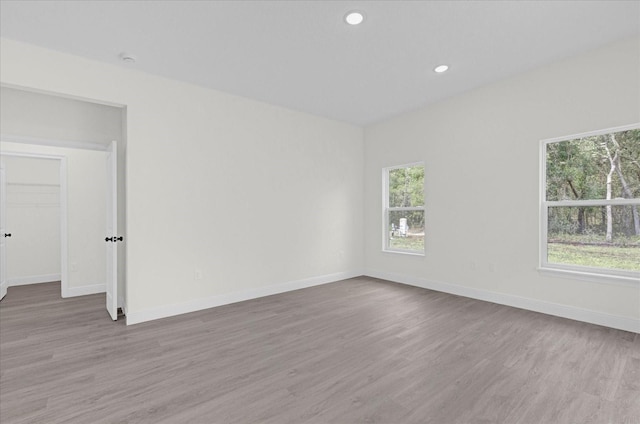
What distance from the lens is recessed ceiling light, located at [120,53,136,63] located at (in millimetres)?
3125

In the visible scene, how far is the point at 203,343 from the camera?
2846mm

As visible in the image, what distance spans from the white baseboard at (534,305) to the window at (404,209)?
Result: 530mm

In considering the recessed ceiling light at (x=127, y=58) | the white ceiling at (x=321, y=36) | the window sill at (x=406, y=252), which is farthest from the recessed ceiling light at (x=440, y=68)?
the recessed ceiling light at (x=127, y=58)

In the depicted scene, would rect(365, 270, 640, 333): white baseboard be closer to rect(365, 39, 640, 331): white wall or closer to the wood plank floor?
rect(365, 39, 640, 331): white wall

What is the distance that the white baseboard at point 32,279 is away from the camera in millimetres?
5297

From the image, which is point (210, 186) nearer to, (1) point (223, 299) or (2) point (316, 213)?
(1) point (223, 299)

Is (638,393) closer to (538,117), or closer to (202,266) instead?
(538,117)

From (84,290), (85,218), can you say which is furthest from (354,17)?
→ (84,290)

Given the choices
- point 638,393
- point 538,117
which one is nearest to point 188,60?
point 538,117

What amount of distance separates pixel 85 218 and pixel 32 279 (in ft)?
6.48

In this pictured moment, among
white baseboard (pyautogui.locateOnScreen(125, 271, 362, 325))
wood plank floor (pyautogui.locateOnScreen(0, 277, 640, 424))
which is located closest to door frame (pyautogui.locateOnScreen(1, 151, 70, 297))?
wood plank floor (pyautogui.locateOnScreen(0, 277, 640, 424))

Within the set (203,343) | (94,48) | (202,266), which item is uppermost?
(94,48)

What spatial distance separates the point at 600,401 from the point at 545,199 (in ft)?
7.90

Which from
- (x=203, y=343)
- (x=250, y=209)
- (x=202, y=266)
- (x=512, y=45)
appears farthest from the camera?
(x=250, y=209)
